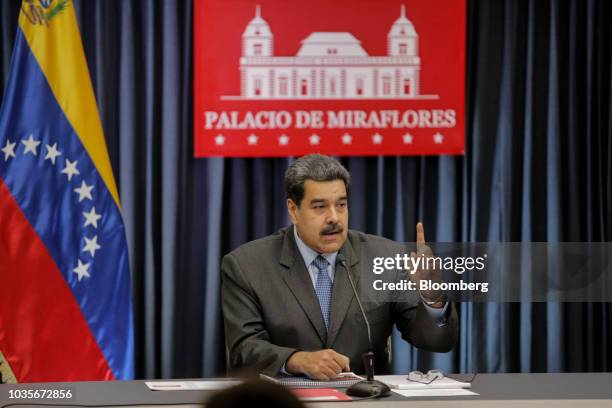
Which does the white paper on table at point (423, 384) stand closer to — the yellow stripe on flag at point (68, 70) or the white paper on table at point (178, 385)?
the white paper on table at point (178, 385)

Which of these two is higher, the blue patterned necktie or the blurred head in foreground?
the blurred head in foreground

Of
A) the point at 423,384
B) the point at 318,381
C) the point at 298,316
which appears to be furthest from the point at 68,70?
the point at 423,384

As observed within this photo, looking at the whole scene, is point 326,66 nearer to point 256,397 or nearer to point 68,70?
point 68,70

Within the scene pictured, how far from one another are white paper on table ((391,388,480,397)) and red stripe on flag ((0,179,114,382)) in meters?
2.21

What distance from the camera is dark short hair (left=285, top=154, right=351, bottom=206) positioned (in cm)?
300

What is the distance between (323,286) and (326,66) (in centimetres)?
191

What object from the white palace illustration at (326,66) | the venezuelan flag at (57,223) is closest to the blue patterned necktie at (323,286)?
the venezuelan flag at (57,223)

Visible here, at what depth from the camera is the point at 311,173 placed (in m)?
3.01

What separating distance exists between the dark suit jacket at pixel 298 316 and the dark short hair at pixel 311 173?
7.5 inches

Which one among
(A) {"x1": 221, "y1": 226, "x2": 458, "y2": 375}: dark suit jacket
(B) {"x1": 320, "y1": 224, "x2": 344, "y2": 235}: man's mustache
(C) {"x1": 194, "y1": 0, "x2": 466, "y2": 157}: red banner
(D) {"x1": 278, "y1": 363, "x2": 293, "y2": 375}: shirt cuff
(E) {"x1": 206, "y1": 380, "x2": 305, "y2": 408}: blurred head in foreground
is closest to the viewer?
(E) {"x1": 206, "y1": 380, "x2": 305, "y2": 408}: blurred head in foreground

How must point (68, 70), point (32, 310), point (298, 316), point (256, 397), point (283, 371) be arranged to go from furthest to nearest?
point (68, 70) → point (32, 310) → point (298, 316) → point (283, 371) → point (256, 397)

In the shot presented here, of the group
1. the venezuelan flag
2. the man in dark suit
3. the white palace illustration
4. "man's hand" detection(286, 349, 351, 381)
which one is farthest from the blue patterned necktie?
the white palace illustration

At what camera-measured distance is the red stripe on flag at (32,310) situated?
4.20 m

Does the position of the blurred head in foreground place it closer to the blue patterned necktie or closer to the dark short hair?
the blue patterned necktie
